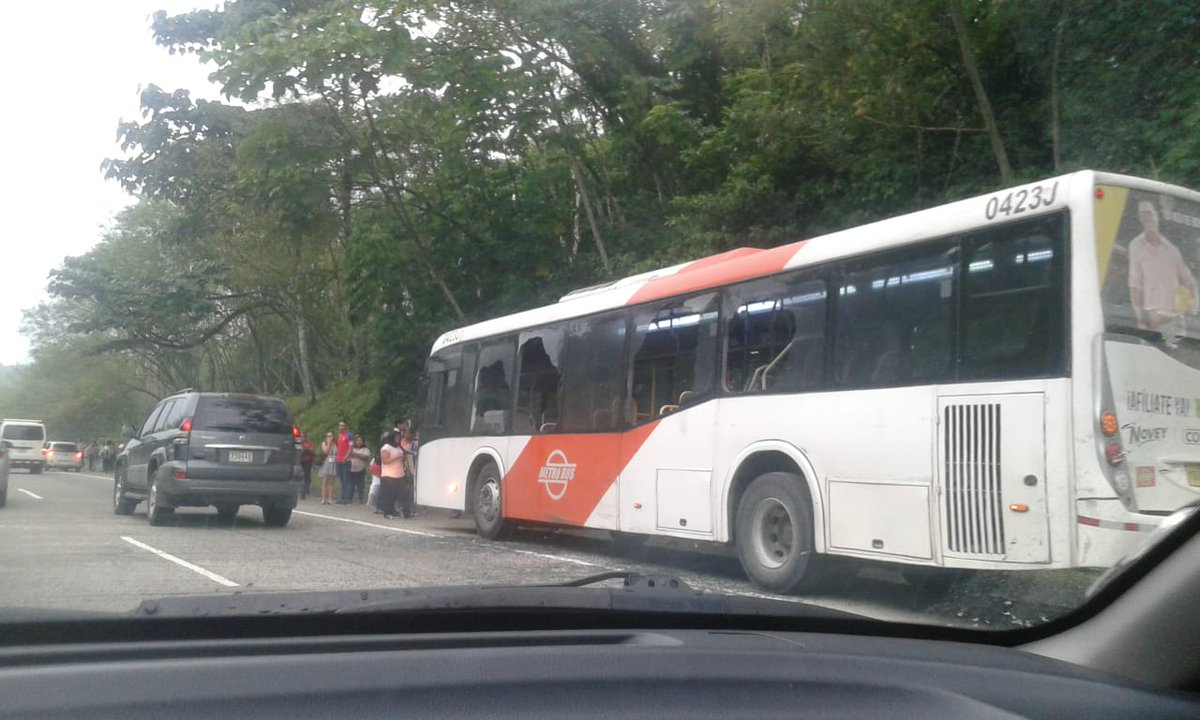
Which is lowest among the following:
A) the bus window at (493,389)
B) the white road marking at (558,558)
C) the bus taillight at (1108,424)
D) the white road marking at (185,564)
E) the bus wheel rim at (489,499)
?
the white road marking at (185,564)

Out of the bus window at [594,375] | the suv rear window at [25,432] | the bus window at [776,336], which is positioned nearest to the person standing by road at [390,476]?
the bus window at [594,375]

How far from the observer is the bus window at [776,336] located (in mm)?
9633

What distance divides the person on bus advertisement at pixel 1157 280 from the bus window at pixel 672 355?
4.09 m

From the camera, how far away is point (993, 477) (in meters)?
7.80

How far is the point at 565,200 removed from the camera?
2320 cm

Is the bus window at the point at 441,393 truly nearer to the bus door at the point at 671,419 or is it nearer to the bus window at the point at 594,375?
the bus window at the point at 594,375

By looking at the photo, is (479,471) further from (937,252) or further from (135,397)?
Result: (135,397)

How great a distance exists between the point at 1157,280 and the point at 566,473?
715 centimetres

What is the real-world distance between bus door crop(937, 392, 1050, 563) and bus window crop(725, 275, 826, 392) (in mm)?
1592

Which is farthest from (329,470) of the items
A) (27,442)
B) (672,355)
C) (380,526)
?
(672,355)

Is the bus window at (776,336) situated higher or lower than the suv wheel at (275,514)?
higher

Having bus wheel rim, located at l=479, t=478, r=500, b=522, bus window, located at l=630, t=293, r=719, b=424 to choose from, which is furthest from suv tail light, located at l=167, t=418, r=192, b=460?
bus window, located at l=630, t=293, r=719, b=424

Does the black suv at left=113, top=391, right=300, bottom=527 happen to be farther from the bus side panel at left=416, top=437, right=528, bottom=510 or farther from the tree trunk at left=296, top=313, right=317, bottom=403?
the tree trunk at left=296, top=313, right=317, bottom=403

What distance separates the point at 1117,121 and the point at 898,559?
6430mm
